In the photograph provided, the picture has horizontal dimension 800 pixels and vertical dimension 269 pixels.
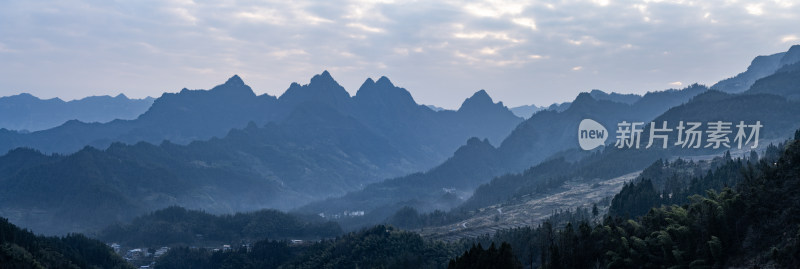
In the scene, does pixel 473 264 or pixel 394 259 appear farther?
pixel 394 259

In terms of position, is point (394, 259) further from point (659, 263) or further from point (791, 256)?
point (791, 256)

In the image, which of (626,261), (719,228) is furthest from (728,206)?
(626,261)

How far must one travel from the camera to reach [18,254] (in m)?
162

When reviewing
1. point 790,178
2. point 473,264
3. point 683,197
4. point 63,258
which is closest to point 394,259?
point 683,197

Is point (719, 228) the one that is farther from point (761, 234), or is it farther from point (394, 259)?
point (394, 259)

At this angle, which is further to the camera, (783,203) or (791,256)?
(783,203)

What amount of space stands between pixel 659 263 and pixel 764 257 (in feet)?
44.3

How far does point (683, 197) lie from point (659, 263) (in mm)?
84634

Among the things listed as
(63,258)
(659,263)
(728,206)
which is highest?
(728,206)

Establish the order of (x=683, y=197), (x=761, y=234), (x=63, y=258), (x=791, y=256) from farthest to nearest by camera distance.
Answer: (x=63, y=258), (x=683, y=197), (x=761, y=234), (x=791, y=256)

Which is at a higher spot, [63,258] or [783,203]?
[783,203]

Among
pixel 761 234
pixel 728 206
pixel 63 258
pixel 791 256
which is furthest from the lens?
pixel 63 258

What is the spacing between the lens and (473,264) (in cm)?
7850

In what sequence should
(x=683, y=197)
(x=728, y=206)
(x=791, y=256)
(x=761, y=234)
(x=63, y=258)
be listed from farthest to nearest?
(x=63, y=258)
(x=683, y=197)
(x=728, y=206)
(x=761, y=234)
(x=791, y=256)
